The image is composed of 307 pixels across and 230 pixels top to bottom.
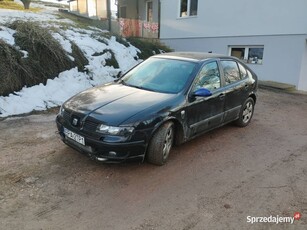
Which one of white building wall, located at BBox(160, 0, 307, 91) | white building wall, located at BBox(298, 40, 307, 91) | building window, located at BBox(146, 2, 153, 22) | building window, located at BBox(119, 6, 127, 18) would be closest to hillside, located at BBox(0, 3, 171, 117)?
white building wall, located at BBox(160, 0, 307, 91)

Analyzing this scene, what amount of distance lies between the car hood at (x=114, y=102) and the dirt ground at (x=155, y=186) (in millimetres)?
825

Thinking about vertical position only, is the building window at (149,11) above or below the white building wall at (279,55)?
above

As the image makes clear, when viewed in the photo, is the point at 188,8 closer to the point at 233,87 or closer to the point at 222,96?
the point at 233,87

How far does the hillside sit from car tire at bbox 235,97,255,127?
14.9ft

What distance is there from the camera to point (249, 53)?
12516 mm

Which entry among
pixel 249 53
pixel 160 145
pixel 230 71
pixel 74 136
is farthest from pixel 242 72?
pixel 249 53

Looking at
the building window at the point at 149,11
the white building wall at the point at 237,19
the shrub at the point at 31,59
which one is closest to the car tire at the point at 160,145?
the shrub at the point at 31,59

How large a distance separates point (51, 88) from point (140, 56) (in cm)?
567

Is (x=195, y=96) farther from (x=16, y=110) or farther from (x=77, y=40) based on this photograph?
(x=77, y=40)

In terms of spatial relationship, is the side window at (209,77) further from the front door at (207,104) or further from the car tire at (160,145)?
the car tire at (160,145)

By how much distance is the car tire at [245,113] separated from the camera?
19.3ft

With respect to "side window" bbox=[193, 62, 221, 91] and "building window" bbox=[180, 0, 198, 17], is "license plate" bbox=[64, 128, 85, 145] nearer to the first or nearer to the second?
"side window" bbox=[193, 62, 221, 91]

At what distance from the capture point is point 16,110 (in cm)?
629

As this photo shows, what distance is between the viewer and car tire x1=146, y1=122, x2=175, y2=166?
3828mm
